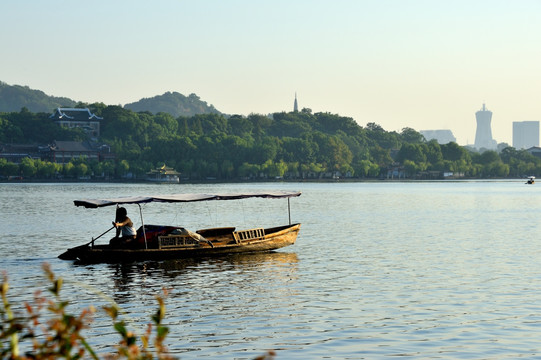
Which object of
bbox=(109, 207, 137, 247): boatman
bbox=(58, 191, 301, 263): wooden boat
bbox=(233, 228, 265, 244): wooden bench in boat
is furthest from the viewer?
bbox=(233, 228, 265, 244): wooden bench in boat

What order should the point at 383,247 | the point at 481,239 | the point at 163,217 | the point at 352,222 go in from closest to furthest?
the point at 383,247
the point at 481,239
the point at 352,222
the point at 163,217

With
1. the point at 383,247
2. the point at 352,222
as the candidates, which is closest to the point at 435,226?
the point at 352,222

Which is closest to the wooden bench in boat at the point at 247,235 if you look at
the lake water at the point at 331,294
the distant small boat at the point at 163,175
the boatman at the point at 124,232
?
the lake water at the point at 331,294

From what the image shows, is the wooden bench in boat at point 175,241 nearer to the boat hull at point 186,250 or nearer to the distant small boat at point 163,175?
the boat hull at point 186,250

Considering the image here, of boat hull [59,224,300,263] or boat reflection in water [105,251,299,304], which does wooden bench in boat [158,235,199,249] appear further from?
boat reflection in water [105,251,299,304]

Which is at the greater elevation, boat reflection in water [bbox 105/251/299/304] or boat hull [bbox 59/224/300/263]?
boat hull [bbox 59/224/300/263]

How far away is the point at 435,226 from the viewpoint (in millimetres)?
55594

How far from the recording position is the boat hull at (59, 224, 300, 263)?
3023 centimetres

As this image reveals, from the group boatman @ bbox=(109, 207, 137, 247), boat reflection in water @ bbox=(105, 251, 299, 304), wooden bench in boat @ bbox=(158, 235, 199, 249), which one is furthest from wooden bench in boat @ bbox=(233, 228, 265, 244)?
boatman @ bbox=(109, 207, 137, 247)

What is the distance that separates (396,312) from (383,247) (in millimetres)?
19488

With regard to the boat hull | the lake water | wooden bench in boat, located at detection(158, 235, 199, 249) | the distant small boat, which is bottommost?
the lake water

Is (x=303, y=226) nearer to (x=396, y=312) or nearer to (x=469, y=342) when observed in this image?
(x=396, y=312)

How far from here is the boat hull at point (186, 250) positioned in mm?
30234

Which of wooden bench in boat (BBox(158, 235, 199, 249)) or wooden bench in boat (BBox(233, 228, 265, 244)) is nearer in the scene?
wooden bench in boat (BBox(158, 235, 199, 249))
